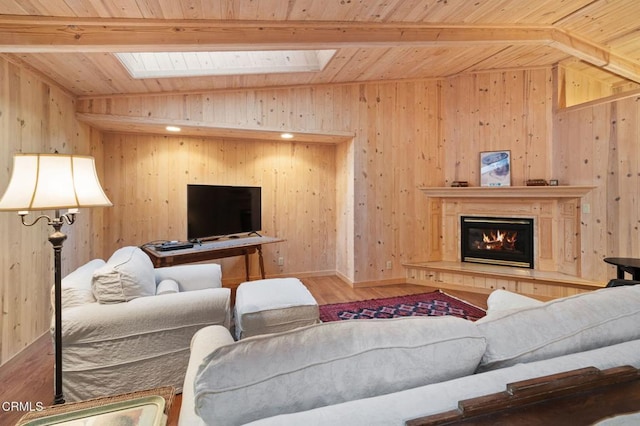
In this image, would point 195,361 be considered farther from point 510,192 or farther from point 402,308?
point 510,192

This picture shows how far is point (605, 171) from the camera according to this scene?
3.53 metres

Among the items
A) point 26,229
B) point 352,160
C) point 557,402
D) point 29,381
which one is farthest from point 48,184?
point 352,160

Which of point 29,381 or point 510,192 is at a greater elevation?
point 510,192

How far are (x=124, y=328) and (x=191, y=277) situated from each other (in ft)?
3.05

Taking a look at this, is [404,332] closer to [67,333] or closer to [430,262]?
[67,333]

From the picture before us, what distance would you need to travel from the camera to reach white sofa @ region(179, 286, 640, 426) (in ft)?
2.41

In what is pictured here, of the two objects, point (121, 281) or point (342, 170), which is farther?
point (342, 170)

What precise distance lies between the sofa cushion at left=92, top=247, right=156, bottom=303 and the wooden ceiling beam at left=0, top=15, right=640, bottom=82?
4.97ft

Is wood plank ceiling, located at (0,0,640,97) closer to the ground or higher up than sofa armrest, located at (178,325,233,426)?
higher up

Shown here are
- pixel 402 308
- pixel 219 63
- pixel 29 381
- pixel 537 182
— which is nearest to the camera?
pixel 29 381

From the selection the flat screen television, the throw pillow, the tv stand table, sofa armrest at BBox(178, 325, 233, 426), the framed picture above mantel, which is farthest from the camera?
the framed picture above mantel

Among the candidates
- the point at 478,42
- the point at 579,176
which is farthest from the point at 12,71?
the point at 579,176

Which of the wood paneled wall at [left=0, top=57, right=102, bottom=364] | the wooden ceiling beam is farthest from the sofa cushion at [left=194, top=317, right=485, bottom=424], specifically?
the wood paneled wall at [left=0, top=57, right=102, bottom=364]

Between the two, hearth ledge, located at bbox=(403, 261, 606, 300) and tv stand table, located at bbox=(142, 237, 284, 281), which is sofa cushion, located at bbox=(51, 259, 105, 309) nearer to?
tv stand table, located at bbox=(142, 237, 284, 281)
